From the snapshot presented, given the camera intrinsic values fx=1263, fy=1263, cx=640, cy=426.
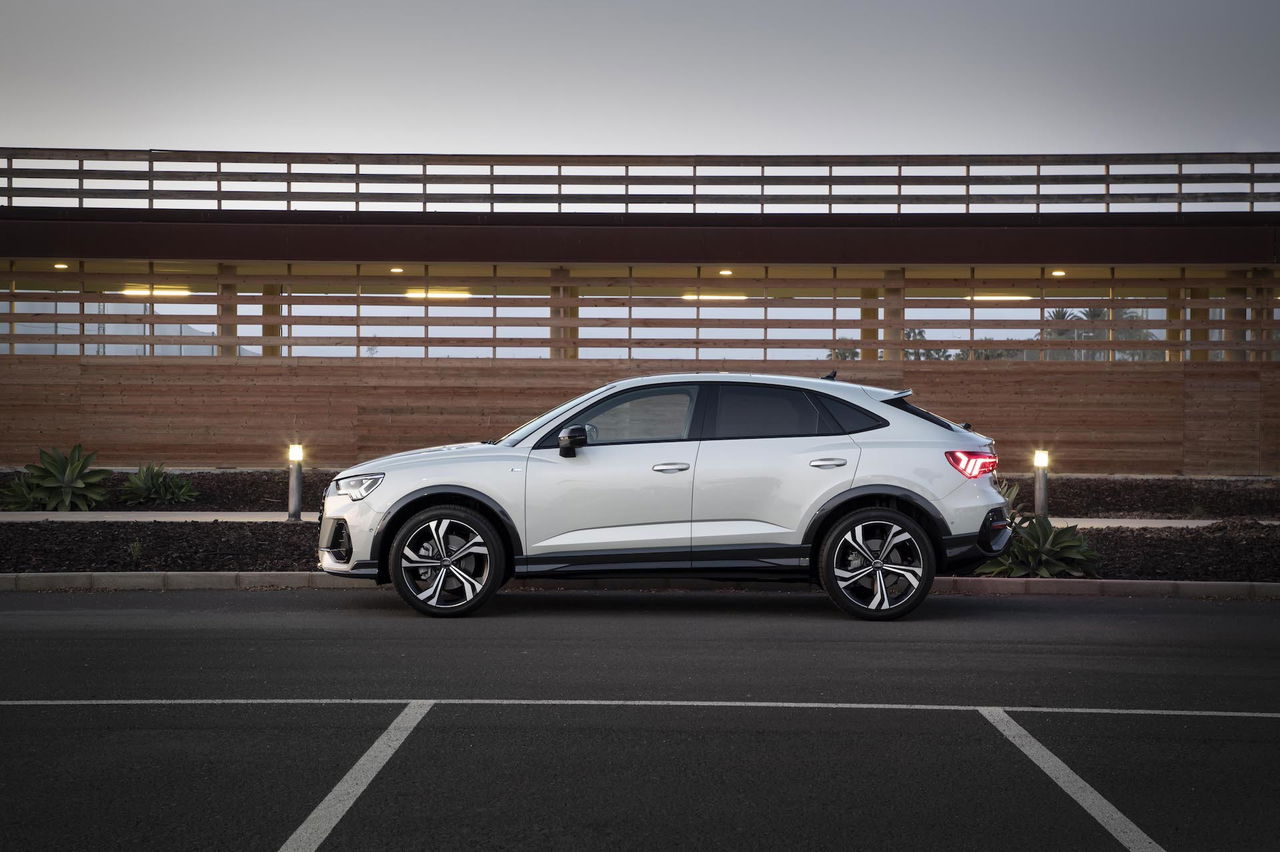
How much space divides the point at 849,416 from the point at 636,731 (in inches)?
163

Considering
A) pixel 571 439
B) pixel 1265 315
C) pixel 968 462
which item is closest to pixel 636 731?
pixel 571 439

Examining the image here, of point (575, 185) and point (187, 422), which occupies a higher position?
point (575, 185)

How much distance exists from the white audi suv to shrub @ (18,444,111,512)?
8.46 m

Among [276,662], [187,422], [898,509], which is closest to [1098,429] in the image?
[898,509]

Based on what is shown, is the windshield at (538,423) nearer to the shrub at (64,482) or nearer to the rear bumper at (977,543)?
the rear bumper at (977,543)

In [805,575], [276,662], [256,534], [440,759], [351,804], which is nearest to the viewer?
Answer: [351,804]

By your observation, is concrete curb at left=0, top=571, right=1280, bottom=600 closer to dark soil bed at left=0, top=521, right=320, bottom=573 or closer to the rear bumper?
dark soil bed at left=0, top=521, right=320, bottom=573

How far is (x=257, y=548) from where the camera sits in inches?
485

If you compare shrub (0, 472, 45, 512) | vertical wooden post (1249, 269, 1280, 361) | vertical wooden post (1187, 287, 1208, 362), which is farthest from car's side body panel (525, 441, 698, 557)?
vertical wooden post (1249, 269, 1280, 361)

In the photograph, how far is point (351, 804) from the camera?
4.69 metres

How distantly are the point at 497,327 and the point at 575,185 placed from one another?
116 inches

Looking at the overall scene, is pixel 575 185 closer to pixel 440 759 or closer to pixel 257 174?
pixel 257 174

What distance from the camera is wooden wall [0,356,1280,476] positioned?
22125 mm

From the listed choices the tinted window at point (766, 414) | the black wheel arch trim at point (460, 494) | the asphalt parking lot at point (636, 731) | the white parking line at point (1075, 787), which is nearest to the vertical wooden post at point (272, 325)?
the asphalt parking lot at point (636, 731)
